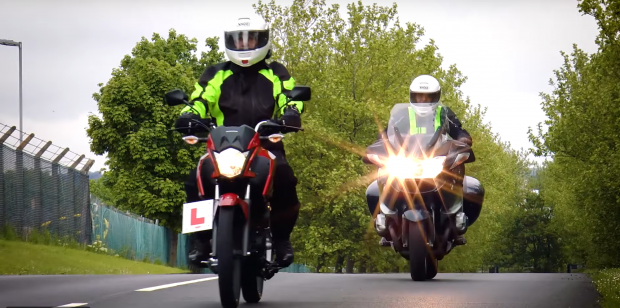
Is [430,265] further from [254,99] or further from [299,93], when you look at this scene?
[299,93]

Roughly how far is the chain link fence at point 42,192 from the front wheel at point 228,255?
722 inches

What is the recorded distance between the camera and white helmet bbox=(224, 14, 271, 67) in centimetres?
831

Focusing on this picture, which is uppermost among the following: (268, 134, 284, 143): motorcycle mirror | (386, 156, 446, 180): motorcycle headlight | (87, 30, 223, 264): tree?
(87, 30, 223, 264): tree

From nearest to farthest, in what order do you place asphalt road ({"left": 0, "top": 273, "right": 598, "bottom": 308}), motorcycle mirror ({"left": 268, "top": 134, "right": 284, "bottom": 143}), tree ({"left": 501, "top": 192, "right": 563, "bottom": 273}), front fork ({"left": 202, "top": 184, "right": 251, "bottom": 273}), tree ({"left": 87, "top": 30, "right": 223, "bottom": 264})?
1. front fork ({"left": 202, "top": 184, "right": 251, "bottom": 273})
2. motorcycle mirror ({"left": 268, "top": 134, "right": 284, "bottom": 143})
3. asphalt road ({"left": 0, "top": 273, "right": 598, "bottom": 308})
4. tree ({"left": 87, "top": 30, "right": 223, "bottom": 264})
5. tree ({"left": 501, "top": 192, "right": 563, "bottom": 273})

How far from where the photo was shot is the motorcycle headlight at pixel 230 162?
289 inches

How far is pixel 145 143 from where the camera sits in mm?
46375

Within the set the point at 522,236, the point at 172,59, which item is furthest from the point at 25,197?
the point at 522,236

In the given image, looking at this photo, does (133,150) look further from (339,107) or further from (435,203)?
(435,203)

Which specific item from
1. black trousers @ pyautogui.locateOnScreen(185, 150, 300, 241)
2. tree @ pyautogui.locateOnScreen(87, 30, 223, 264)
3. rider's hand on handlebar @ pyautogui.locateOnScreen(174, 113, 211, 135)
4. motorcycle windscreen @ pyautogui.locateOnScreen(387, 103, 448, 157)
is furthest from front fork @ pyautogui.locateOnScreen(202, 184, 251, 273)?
tree @ pyautogui.locateOnScreen(87, 30, 223, 264)

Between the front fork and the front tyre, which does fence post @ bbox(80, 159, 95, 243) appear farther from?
the front fork

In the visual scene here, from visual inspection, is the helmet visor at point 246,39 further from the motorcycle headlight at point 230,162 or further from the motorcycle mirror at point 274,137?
the motorcycle headlight at point 230,162

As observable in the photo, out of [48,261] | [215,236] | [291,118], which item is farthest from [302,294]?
[48,261]

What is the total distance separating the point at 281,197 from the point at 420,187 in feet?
13.5

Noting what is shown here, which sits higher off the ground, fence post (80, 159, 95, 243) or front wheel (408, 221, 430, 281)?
fence post (80, 159, 95, 243)
